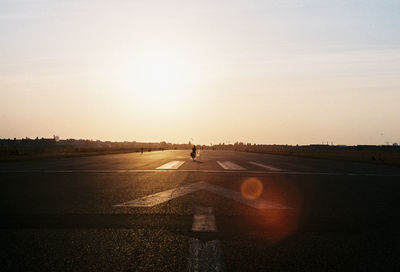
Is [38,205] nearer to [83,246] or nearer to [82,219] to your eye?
[82,219]

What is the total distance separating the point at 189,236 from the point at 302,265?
1.35 metres

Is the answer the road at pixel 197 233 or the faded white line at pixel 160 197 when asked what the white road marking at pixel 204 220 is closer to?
the road at pixel 197 233

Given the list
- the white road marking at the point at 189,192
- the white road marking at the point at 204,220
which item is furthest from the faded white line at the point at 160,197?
the white road marking at the point at 204,220

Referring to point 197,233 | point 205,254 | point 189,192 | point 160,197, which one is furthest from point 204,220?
point 189,192

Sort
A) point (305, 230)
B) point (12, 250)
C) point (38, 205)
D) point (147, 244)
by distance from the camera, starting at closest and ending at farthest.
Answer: point (12, 250) → point (147, 244) → point (305, 230) → point (38, 205)

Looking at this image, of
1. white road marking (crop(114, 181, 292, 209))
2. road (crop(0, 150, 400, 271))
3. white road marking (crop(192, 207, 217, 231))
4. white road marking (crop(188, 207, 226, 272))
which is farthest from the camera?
white road marking (crop(114, 181, 292, 209))

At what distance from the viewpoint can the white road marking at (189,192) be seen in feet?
17.5

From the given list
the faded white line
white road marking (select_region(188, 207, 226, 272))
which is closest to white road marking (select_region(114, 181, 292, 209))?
the faded white line

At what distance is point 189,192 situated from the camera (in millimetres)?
6812

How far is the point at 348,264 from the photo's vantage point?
104 inches

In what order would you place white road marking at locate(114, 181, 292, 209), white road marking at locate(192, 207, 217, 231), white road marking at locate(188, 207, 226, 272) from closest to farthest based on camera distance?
white road marking at locate(188, 207, 226, 272) < white road marking at locate(192, 207, 217, 231) < white road marking at locate(114, 181, 292, 209)

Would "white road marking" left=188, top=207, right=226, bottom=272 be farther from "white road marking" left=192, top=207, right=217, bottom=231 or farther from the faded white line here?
the faded white line

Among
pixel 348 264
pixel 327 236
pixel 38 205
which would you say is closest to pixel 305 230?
pixel 327 236

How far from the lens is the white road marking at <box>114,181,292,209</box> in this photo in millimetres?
5348
